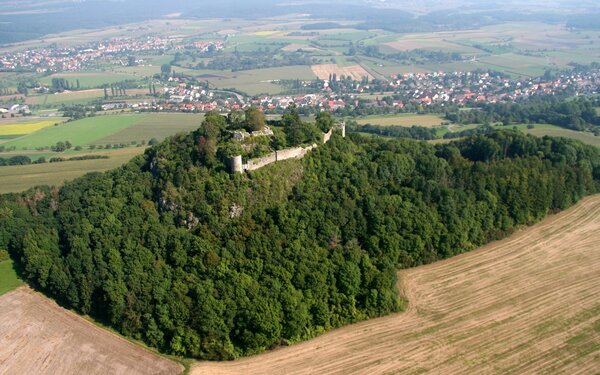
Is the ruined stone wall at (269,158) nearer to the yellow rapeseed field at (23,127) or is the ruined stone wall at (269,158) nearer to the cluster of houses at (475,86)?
the cluster of houses at (475,86)

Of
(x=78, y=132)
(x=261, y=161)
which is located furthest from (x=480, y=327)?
(x=78, y=132)

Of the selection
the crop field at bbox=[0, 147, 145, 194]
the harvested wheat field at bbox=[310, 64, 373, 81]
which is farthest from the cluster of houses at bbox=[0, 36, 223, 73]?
the crop field at bbox=[0, 147, 145, 194]

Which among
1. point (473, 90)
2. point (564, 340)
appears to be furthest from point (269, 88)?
point (564, 340)

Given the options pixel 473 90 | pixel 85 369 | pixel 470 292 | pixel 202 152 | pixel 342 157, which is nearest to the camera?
pixel 85 369

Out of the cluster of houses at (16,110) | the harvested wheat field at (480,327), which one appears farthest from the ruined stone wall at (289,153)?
the cluster of houses at (16,110)

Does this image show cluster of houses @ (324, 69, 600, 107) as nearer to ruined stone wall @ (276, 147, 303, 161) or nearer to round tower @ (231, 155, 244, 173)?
ruined stone wall @ (276, 147, 303, 161)

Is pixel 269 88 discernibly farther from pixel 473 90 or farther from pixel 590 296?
pixel 590 296
